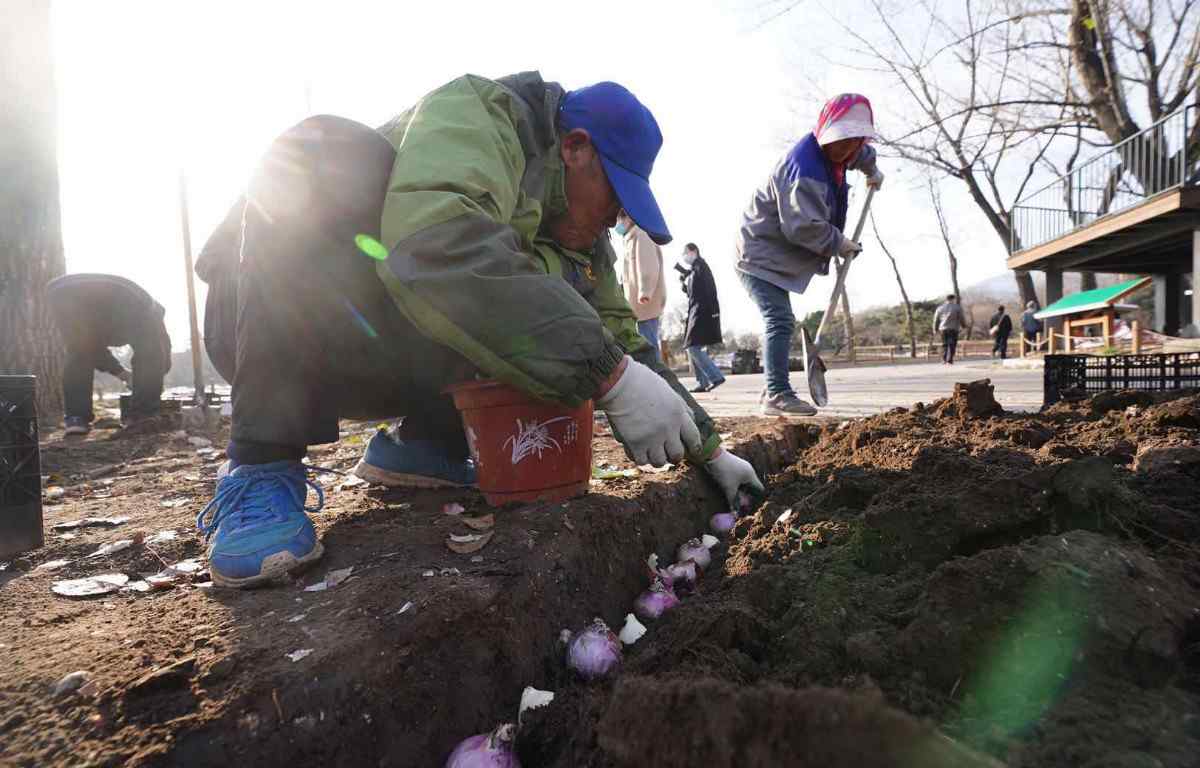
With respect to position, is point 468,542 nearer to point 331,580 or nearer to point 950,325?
point 331,580

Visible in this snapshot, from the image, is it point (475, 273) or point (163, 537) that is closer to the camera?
point (475, 273)

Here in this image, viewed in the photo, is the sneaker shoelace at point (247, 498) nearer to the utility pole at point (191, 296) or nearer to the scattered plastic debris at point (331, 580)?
the scattered plastic debris at point (331, 580)

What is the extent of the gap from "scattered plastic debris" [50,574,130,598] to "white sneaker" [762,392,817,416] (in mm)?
3215

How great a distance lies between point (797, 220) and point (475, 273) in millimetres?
2844

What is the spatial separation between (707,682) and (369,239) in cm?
121

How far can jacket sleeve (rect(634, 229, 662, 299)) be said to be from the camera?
527cm

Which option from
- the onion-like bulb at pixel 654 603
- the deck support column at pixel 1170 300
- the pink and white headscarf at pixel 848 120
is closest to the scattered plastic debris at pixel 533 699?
the onion-like bulb at pixel 654 603

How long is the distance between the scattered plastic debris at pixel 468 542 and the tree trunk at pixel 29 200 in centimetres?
609

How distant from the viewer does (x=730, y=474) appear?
1981 mm

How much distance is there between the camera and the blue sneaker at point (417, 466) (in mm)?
2012

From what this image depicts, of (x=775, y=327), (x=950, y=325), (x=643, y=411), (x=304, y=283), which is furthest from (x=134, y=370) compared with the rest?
(x=950, y=325)

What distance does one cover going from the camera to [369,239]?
1429 millimetres

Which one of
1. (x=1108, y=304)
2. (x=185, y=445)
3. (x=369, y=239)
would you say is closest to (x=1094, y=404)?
(x=369, y=239)

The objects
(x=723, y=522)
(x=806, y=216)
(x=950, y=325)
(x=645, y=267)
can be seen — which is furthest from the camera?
Answer: (x=950, y=325)
